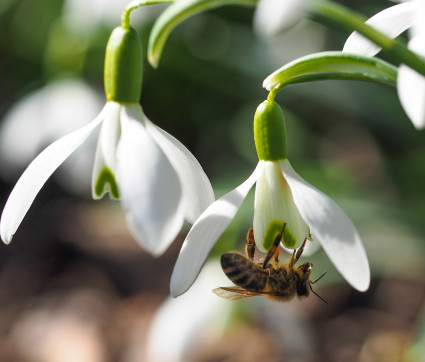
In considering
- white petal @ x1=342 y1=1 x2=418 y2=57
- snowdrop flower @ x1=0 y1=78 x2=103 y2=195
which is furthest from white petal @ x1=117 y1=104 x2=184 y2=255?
snowdrop flower @ x1=0 y1=78 x2=103 y2=195

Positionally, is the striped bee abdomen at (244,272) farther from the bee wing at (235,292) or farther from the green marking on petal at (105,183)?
the green marking on petal at (105,183)

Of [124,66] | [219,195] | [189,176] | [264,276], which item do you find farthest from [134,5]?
[219,195]

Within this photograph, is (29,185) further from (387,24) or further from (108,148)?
(387,24)

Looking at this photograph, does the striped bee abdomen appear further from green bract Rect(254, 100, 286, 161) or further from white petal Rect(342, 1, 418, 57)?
white petal Rect(342, 1, 418, 57)

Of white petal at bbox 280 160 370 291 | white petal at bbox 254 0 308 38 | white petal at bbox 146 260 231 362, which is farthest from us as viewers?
white petal at bbox 146 260 231 362

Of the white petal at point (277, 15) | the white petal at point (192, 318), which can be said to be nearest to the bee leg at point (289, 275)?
the white petal at point (277, 15)
